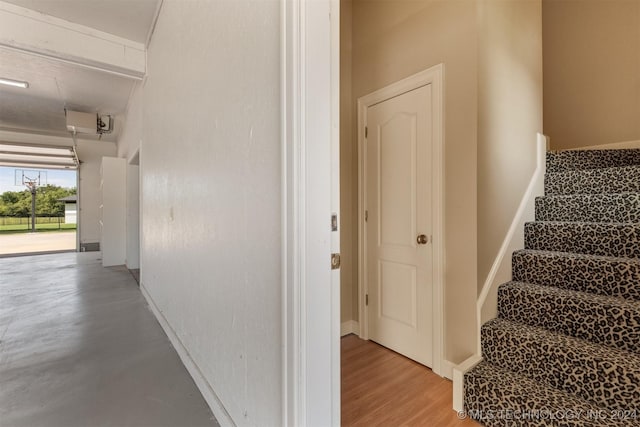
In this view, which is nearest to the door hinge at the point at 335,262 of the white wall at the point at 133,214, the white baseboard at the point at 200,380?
the white baseboard at the point at 200,380

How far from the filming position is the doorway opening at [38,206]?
→ 983 cm

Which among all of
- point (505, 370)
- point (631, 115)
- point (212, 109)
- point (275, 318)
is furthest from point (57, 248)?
point (631, 115)

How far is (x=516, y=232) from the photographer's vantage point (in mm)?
2121

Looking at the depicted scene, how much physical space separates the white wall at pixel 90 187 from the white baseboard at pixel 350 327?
7953 millimetres

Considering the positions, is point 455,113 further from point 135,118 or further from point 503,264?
point 135,118

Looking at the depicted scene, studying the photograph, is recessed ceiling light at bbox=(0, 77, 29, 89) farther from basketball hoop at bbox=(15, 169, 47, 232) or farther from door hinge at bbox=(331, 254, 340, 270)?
basketball hoop at bbox=(15, 169, 47, 232)

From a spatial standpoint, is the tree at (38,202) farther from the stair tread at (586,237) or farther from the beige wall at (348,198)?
the stair tread at (586,237)

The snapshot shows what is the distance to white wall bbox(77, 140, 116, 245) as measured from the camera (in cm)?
756

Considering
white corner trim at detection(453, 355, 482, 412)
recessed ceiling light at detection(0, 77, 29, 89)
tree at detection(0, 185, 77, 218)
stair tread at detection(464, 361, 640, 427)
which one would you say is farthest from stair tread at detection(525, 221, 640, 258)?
tree at detection(0, 185, 77, 218)

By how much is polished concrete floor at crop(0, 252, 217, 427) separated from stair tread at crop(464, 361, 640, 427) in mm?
1426

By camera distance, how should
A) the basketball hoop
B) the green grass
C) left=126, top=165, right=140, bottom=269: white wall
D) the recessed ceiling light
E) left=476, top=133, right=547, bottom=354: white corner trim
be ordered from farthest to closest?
the green grass < the basketball hoop < left=126, top=165, right=140, bottom=269: white wall < the recessed ceiling light < left=476, top=133, right=547, bottom=354: white corner trim

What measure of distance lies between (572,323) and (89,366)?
306 centimetres

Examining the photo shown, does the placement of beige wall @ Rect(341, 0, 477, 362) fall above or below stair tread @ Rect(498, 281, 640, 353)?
above

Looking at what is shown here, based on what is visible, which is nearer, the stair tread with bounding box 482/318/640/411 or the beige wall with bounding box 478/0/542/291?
the stair tread with bounding box 482/318/640/411
